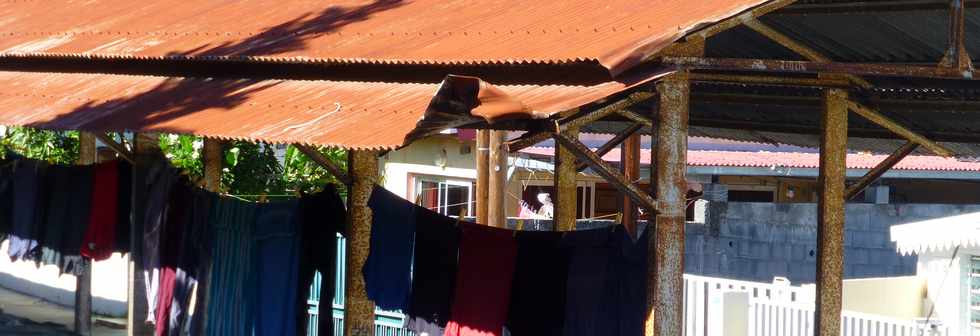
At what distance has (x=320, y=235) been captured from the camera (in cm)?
858

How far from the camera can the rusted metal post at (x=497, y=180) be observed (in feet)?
36.1

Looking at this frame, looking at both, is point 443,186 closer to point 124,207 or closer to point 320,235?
point 124,207

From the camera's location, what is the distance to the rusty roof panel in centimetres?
671

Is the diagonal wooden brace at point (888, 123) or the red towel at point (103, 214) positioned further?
the red towel at point (103, 214)

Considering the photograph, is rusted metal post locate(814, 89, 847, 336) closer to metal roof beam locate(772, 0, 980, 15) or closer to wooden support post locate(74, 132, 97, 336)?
metal roof beam locate(772, 0, 980, 15)

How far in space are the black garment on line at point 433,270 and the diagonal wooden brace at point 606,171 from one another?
1.45m

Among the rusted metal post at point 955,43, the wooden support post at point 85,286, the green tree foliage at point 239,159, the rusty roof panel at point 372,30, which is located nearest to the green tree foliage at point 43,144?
the green tree foliage at point 239,159

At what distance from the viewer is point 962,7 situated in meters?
6.31

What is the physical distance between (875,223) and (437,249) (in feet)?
23.4

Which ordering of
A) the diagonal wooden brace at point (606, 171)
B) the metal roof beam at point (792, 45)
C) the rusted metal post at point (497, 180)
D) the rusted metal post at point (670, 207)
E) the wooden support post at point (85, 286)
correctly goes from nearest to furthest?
the diagonal wooden brace at point (606, 171) → the rusted metal post at point (670, 207) → the metal roof beam at point (792, 45) → the rusted metal post at point (497, 180) → the wooden support post at point (85, 286)

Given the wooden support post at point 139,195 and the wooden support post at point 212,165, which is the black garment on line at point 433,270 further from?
the wooden support post at point 212,165

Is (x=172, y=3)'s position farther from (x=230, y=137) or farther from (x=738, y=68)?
(x=738, y=68)

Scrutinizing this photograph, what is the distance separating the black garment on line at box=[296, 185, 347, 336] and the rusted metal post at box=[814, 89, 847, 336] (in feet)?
9.23

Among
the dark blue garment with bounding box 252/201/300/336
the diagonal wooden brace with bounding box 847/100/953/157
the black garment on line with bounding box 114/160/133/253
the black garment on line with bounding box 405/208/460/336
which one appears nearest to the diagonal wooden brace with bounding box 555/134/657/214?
the black garment on line with bounding box 405/208/460/336
